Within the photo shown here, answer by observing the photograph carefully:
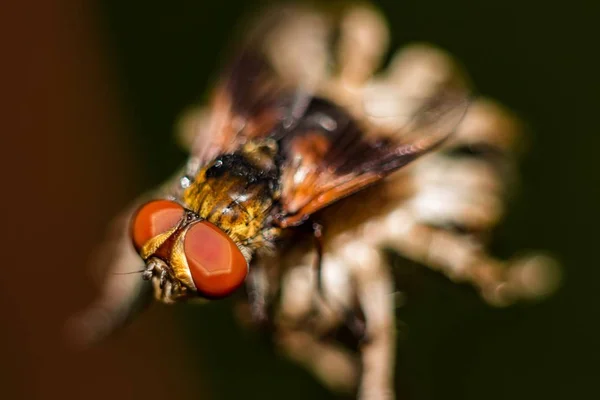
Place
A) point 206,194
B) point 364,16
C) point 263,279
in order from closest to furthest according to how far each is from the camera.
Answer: point 206,194, point 263,279, point 364,16

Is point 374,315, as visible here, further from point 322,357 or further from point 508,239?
point 508,239

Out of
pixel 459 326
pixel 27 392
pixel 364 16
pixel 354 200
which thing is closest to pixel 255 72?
pixel 354 200

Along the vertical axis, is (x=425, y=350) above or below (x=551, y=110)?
below

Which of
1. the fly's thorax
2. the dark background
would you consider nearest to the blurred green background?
the dark background

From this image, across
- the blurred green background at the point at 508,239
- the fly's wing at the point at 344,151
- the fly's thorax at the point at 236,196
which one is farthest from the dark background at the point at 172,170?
the fly's thorax at the point at 236,196

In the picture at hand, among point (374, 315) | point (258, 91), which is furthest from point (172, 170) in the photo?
point (374, 315)

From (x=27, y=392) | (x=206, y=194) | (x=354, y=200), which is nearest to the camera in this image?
(x=206, y=194)

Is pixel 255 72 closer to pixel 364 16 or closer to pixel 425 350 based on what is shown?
pixel 364 16
